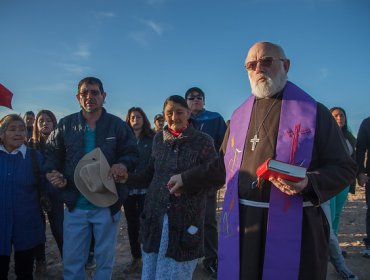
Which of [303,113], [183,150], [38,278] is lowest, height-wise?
[38,278]

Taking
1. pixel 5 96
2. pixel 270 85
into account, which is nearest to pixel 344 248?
pixel 270 85

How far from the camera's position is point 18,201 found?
12.6ft

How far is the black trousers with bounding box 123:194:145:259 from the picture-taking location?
16.8 feet

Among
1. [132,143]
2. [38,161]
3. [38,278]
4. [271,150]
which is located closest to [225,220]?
[271,150]

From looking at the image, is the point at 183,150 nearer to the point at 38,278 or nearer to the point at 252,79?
the point at 252,79

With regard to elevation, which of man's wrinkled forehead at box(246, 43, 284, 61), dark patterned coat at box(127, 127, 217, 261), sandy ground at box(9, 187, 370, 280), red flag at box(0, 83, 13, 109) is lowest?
sandy ground at box(9, 187, 370, 280)

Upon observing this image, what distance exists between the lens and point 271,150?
7.93ft

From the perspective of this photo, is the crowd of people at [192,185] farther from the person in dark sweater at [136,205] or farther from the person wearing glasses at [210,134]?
Result: the person in dark sweater at [136,205]

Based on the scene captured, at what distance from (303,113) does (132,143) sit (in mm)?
1991

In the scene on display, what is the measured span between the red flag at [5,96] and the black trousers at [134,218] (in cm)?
209

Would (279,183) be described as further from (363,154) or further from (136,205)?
(363,154)

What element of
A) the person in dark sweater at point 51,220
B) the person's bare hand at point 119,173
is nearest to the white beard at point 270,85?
the person's bare hand at point 119,173

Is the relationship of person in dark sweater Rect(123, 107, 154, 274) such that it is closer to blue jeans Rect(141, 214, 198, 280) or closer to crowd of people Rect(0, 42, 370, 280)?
crowd of people Rect(0, 42, 370, 280)

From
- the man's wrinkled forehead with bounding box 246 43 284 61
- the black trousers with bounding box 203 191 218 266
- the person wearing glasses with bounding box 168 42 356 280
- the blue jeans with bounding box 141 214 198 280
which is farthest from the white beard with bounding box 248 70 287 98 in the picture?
the black trousers with bounding box 203 191 218 266
